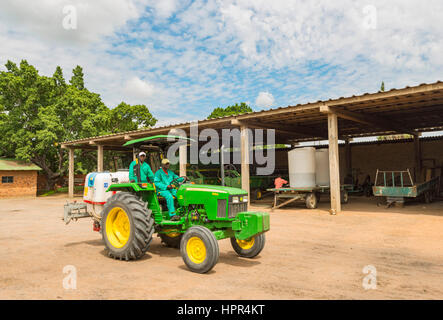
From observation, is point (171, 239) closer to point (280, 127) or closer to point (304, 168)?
point (304, 168)

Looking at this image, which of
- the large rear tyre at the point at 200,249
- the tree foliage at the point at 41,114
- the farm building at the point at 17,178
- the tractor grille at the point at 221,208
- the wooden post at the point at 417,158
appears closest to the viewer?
the large rear tyre at the point at 200,249

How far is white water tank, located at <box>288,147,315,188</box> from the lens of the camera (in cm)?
1449

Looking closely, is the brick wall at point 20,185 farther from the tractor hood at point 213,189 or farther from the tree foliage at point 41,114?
the tractor hood at point 213,189

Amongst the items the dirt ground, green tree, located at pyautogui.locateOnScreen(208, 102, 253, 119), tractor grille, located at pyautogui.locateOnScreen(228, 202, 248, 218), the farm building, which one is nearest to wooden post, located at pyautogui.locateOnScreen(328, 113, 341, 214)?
the dirt ground

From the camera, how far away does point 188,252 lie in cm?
524

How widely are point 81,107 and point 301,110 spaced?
19655mm

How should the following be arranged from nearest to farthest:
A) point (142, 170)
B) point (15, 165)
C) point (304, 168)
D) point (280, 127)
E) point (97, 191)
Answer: point (142, 170), point (97, 191), point (304, 168), point (280, 127), point (15, 165)

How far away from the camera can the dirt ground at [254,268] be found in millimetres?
4246

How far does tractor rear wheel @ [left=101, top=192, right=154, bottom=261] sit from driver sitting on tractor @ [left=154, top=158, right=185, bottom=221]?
364 mm

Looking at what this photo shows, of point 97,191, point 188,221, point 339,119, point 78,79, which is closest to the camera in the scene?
point 188,221

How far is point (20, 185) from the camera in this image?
2502cm

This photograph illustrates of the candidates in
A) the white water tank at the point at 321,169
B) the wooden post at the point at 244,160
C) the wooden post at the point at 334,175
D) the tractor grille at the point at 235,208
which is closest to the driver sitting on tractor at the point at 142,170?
the tractor grille at the point at 235,208

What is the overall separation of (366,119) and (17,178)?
2442cm

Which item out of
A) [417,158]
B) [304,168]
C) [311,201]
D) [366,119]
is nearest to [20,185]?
[304,168]
